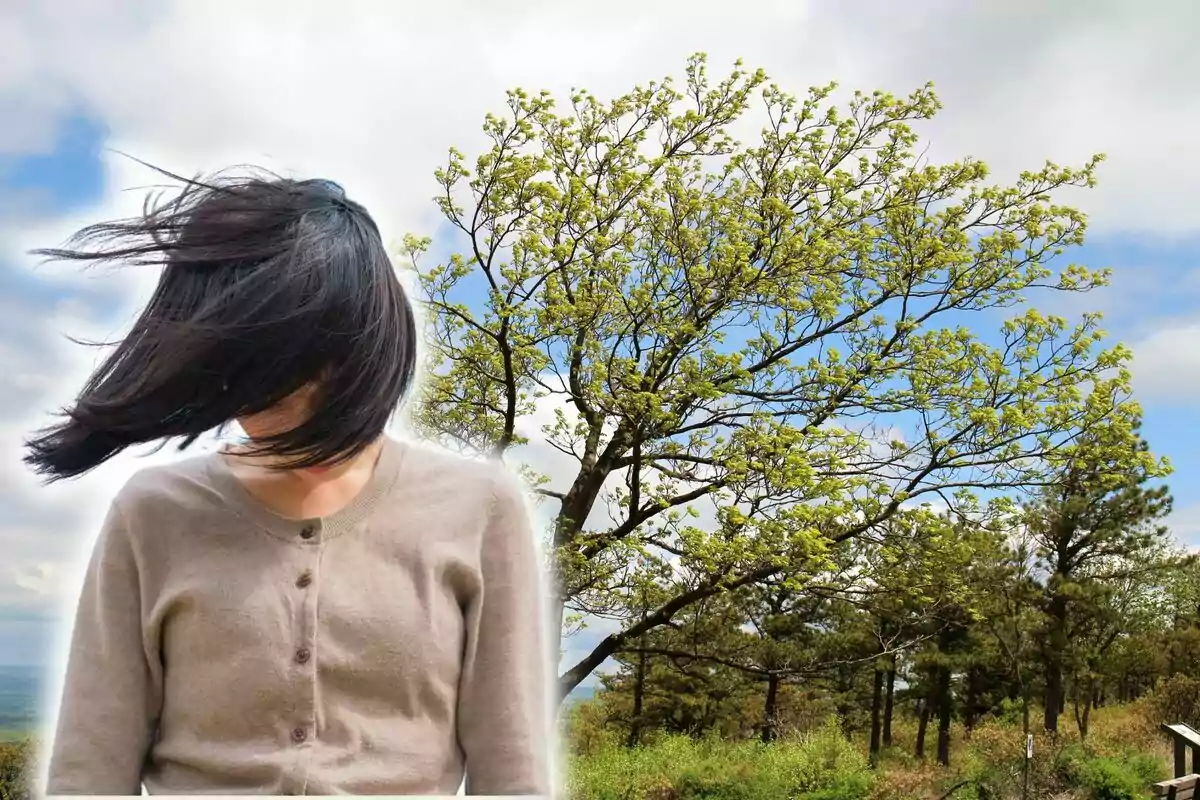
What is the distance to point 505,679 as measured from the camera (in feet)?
3.66

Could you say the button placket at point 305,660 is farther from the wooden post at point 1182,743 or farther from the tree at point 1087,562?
the tree at point 1087,562

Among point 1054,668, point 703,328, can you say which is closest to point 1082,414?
point 703,328

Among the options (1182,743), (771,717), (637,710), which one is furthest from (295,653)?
(771,717)

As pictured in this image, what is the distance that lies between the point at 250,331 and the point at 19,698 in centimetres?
64

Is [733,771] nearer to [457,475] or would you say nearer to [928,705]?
[928,705]

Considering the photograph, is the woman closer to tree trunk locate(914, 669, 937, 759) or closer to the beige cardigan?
the beige cardigan

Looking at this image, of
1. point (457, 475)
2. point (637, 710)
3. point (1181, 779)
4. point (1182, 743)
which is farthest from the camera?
point (637, 710)

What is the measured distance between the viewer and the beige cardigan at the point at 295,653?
1047mm

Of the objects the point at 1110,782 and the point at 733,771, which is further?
the point at 733,771

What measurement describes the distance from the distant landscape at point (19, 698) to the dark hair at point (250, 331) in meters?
0.29

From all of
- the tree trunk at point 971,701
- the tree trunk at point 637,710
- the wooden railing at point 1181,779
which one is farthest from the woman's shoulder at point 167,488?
the tree trunk at point 971,701

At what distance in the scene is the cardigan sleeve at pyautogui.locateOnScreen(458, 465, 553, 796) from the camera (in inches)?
43.4

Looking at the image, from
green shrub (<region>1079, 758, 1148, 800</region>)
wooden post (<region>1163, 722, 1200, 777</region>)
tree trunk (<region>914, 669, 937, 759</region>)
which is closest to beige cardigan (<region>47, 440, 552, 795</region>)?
wooden post (<region>1163, 722, 1200, 777</region>)

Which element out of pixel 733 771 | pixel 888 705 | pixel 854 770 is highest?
pixel 888 705
